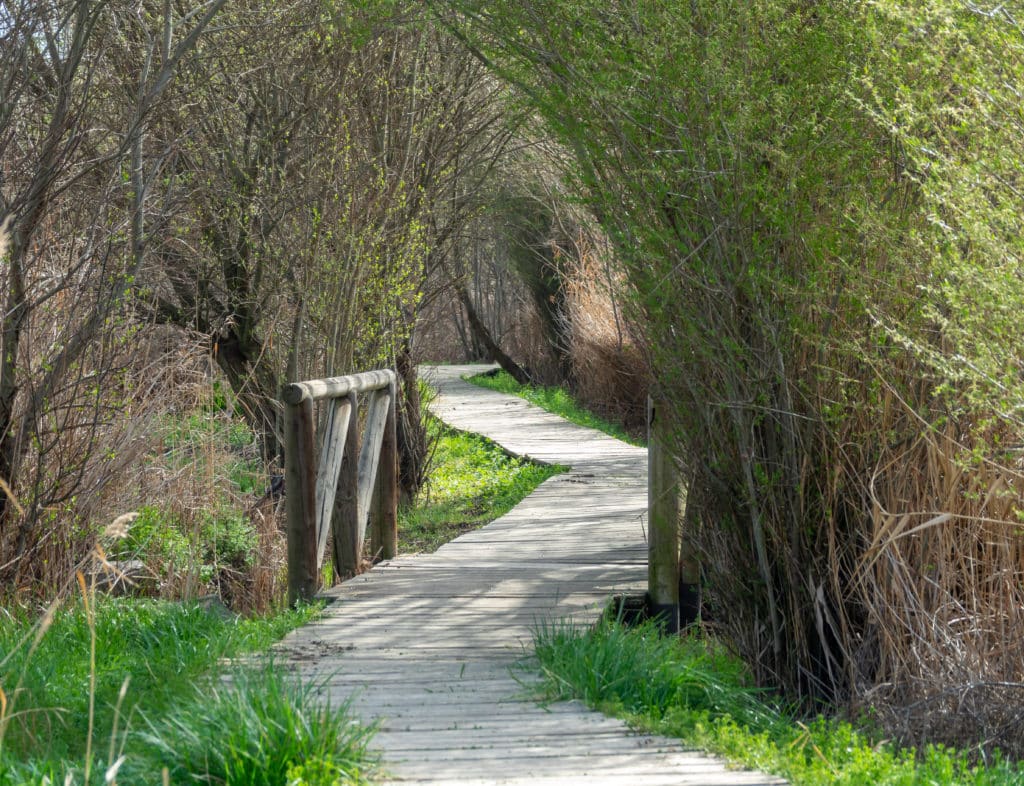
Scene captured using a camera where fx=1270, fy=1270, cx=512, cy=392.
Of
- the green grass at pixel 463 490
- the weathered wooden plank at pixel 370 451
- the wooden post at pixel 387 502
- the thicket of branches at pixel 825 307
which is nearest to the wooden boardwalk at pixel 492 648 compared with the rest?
the wooden post at pixel 387 502

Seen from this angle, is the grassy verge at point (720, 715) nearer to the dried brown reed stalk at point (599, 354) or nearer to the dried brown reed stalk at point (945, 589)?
Answer: the dried brown reed stalk at point (945, 589)

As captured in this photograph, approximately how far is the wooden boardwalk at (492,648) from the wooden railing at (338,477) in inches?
9.2

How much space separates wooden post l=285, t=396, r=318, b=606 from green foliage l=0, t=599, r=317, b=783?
0.26 m

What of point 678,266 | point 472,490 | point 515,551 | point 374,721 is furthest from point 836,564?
point 472,490

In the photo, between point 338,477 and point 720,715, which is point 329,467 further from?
point 720,715

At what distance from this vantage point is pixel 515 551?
25.6 ft

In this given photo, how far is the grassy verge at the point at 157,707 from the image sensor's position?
3.31 metres

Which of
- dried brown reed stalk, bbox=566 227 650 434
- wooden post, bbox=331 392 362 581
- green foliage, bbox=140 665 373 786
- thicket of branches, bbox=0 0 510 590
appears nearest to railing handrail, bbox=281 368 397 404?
wooden post, bbox=331 392 362 581

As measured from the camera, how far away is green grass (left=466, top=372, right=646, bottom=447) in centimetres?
1728

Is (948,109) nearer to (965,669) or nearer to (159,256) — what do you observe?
(965,669)

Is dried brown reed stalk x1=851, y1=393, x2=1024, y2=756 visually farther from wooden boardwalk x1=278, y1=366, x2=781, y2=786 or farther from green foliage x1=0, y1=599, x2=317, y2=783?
green foliage x1=0, y1=599, x2=317, y2=783

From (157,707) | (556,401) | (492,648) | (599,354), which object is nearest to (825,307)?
(492,648)

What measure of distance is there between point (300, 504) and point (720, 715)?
8.61 ft

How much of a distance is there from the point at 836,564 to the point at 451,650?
1586mm
